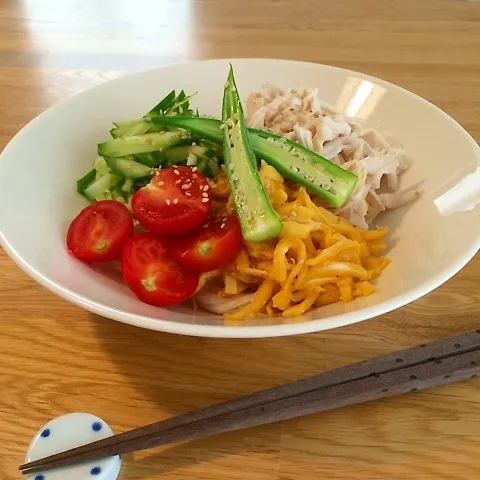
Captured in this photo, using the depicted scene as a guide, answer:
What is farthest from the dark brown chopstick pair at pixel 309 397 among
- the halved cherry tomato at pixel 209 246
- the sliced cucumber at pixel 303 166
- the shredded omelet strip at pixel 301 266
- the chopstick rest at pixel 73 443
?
the sliced cucumber at pixel 303 166

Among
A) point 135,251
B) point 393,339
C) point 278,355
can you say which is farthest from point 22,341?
point 393,339

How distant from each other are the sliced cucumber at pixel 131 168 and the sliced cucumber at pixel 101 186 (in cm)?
3

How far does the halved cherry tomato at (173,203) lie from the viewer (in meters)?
1.15

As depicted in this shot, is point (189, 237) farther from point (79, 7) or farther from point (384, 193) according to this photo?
point (79, 7)

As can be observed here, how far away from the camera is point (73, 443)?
0.98 m

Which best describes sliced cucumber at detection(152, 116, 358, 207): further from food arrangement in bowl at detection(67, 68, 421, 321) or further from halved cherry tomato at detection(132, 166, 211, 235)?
halved cherry tomato at detection(132, 166, 211, 235)

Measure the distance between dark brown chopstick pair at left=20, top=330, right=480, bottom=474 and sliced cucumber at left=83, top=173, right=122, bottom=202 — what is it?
0.61 metres

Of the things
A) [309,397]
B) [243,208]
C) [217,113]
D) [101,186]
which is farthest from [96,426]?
[217,113]

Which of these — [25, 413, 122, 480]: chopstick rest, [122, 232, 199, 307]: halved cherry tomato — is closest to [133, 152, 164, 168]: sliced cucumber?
[122, 232, 199, 307]: halved cherry tomato

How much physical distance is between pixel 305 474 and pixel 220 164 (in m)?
0.73

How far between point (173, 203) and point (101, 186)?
1.04 ft

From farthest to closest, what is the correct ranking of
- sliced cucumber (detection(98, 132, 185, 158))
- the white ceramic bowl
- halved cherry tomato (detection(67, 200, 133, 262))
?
sliced cucumber (detection(98, 132, 185, 158)) < halved cherry tomato (detection(67, 200, 133, 262)) < the white ceramic bowl

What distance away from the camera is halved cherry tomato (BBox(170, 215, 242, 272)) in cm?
113

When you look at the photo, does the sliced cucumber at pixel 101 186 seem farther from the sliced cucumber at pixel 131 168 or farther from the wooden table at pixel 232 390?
the wooden table at pixel 232 390
